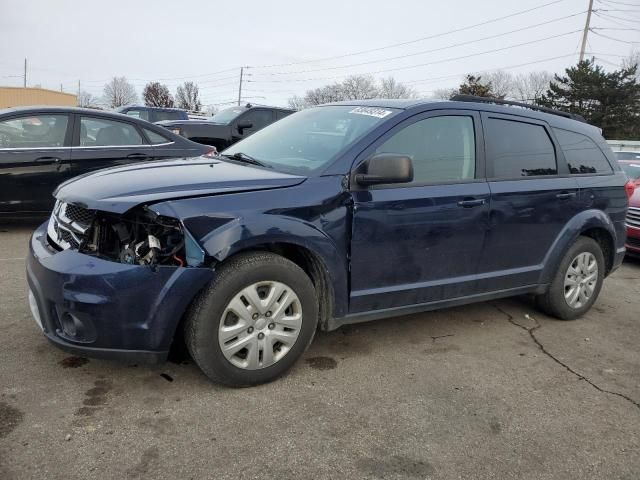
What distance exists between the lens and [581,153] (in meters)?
4.65

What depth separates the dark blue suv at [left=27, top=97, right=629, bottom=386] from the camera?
2.81m

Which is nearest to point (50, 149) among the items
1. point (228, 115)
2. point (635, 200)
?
point (228, 115)

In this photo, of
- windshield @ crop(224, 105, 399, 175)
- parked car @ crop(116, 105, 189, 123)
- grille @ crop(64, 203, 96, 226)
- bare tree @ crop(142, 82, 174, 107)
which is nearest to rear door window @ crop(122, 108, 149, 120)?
parked car @ crop(116, 105, 189, 123)

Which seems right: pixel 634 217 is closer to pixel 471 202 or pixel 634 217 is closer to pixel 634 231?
→ pixel 634 231

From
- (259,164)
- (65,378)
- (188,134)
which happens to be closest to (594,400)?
(259,164)

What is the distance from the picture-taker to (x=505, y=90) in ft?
217

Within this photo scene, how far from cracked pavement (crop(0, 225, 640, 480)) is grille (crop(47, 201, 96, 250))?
75 cm

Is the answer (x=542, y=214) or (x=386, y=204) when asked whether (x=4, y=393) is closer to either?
(x=386, y=204)

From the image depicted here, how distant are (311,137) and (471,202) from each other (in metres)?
1.20

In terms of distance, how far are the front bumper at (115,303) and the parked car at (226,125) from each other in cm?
837

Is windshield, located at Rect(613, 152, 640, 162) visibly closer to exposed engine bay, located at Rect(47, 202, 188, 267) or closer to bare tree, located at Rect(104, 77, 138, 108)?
exposed engine bay, located at Rect(47, 202, 188, 267)

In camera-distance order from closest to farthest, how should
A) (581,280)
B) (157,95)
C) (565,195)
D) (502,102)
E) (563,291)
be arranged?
(565,195)
(502,102)
(563,291)
(581,280)
(157,95)

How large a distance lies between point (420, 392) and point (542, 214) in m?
1.86

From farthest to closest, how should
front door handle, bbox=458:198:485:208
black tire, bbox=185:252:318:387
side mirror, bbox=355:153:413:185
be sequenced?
1. front door handle, bbox=458:198:485:208
2. side mirror, bbox=355:153:413:185
3. black tire, bbox=185:252:318:387
